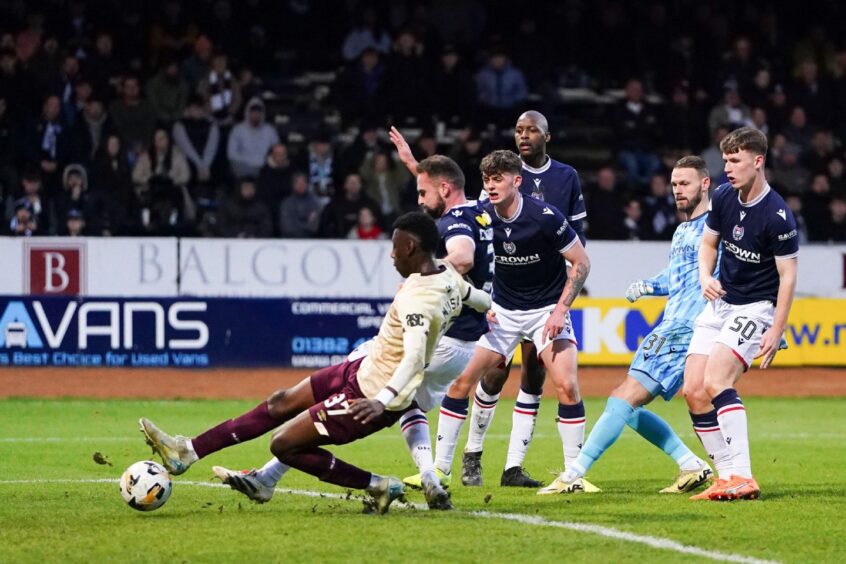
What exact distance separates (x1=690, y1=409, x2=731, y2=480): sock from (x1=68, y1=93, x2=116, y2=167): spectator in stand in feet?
42.1

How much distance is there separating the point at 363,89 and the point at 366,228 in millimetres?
3566

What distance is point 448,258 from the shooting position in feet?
27.5

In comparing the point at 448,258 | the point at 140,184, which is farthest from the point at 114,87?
the point at 448,258

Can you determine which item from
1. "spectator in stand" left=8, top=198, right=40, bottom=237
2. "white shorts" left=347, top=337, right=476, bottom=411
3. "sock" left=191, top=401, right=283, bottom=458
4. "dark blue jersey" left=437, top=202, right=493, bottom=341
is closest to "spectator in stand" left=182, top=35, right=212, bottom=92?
"spectator in stand" left=8, top=198, right=40, bottom=237

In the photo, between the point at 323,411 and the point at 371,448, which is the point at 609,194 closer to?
the point at 371,448

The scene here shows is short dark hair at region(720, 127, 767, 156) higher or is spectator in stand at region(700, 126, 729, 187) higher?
spectator in stand at region(700, 126, 729, 187)

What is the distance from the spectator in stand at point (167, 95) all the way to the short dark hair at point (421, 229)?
45.9 feet

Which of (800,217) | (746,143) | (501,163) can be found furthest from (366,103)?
(746,143)

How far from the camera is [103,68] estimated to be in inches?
814

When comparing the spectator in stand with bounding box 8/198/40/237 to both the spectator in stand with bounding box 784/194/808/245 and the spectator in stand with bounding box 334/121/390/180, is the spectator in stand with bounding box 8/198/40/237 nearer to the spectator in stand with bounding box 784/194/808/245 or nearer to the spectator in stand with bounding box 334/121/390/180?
the spectator in stand with bounding box 334/121/390/180

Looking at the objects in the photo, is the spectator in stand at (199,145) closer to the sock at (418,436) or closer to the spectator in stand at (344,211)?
the spectator in stand at (344,211)

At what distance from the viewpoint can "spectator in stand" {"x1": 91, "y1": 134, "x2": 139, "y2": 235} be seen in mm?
19000

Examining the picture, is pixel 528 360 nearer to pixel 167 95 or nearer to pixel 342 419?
pixel 342 419

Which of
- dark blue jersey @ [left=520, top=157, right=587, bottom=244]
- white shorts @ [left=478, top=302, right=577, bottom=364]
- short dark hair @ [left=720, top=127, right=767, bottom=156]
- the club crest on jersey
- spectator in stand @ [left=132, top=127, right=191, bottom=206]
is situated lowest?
white shorts @ [left=478, top=302, right=577, bottom=364]
